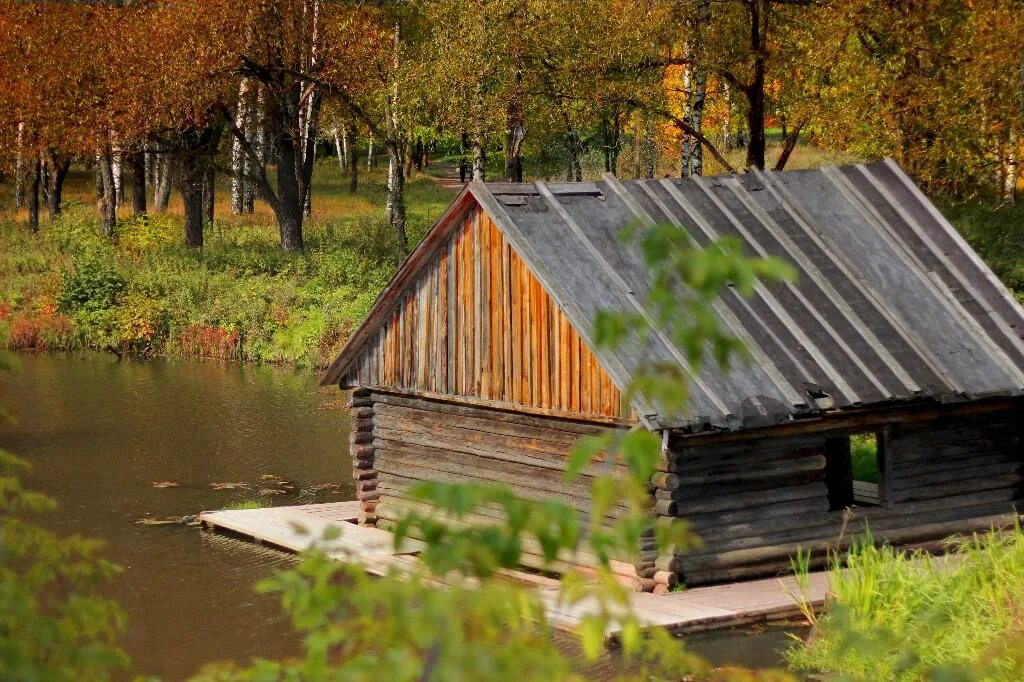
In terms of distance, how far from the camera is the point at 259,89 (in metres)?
44.6

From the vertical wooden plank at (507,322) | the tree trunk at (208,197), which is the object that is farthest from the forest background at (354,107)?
the vertical wooden plank at (507,322)

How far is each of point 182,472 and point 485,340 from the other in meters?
9.40

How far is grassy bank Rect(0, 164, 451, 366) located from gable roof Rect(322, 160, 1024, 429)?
62.4 ft

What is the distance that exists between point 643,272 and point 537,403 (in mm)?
1860

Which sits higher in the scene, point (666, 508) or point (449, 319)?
point (449, 319)

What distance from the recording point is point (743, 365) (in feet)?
51.0

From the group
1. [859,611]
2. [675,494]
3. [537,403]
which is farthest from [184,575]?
[859,611]

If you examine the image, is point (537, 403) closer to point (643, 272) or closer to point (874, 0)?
point (643, 272)

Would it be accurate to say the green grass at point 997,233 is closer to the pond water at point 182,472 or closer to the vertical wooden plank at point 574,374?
the pond water at point 182,472

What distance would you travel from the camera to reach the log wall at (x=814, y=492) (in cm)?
1552

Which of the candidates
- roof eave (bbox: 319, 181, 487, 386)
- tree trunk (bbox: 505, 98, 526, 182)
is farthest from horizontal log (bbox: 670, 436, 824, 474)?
tree trunk (bbox: 505, 98, 526, 182)

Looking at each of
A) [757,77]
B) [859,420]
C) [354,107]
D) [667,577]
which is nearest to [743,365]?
[859,420]

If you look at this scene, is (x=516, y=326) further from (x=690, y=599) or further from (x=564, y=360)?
(x=690, y=599)

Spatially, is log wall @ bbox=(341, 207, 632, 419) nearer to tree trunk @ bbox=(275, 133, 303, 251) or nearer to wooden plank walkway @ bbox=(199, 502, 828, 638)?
wooden plank walkway @ bbox=(199, 502, 828, 638)
